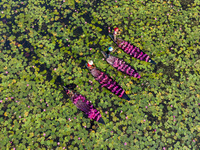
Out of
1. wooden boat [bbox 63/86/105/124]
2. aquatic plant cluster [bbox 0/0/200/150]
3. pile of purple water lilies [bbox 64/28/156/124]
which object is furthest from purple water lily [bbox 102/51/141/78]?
wooden boat [bbox 63/86/105/124]

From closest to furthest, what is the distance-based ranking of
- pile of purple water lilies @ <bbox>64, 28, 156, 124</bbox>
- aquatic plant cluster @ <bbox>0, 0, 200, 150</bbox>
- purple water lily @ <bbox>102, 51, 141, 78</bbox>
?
aquatic plant cluster @ <bbox>0, 0, 200, 150</bbox>, pile of purple water lilies @ <bbox>64, 28, 156, 124</bbox>, purple water lily @ <bbox>102, 51, 141, 78</bbox>

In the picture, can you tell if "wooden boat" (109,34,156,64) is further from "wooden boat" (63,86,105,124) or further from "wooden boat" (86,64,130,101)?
"wooden boat" (63,86,105,124)

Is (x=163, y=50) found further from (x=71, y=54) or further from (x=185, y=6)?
(x=71, y=54)

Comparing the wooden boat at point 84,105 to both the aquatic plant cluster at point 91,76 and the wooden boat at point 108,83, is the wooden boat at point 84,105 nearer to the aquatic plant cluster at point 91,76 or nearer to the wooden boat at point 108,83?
the aquatic plant cluster at point 91,76

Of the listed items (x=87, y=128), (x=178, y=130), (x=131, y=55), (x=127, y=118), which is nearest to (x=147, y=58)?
(x=131, y=55)

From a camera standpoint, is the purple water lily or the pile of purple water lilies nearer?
the pile of purple water lilies
